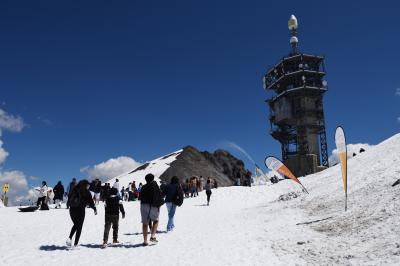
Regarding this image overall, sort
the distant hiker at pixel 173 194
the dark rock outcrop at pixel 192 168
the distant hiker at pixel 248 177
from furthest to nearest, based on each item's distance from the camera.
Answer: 1. the dark rock outcrop at pixel 192 168
2. the distant hiker at pixel 248 177
3. the distant hiker at pixel 173 194

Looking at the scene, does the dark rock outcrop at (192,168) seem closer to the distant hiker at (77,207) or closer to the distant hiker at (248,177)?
the distant hiker at (248,177)

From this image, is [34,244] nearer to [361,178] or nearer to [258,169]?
[361,178]

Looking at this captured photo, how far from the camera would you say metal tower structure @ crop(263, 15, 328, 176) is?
66.4m

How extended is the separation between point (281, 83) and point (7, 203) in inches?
2251

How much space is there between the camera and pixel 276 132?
232 ft

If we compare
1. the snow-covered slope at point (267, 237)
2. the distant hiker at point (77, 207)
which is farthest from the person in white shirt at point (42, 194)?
the distant hiker at point (77, 207)

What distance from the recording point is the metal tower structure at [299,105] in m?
66.4

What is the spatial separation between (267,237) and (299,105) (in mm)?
60280

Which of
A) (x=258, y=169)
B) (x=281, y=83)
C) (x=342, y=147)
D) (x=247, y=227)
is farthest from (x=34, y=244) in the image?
(x=281, y=83)

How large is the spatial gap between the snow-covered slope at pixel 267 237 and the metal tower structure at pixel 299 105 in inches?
1991

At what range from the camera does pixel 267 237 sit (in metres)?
10.6

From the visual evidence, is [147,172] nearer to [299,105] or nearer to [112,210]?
[299,105]

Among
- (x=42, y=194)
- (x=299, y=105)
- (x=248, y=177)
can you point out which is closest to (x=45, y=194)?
(x=42, y=194)

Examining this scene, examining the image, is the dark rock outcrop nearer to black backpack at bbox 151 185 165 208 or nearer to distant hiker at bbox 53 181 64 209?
distant hiker at bbox 53 181 64 209
